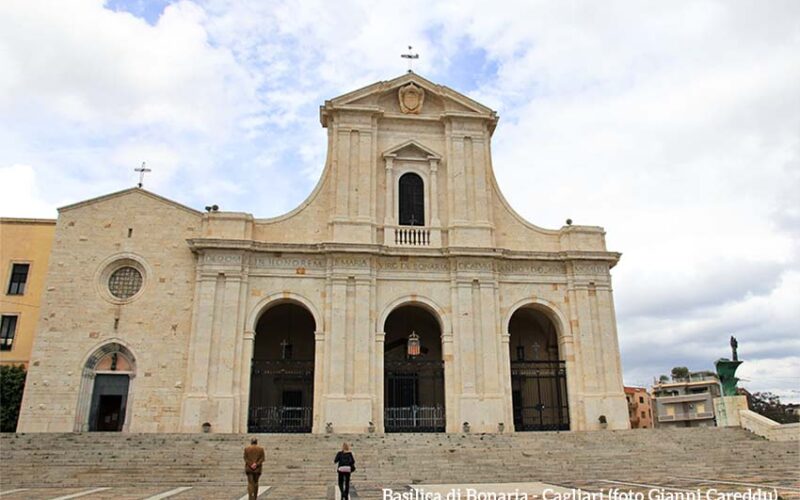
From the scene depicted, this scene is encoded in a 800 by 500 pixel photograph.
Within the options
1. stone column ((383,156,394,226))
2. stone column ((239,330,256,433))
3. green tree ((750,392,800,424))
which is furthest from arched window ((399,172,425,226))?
green tree ((750,392,800,424))

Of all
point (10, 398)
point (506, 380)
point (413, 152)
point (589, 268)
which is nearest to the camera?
point (10, 398)

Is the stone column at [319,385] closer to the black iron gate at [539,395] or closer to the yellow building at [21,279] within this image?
the black iron gate at [539,395]

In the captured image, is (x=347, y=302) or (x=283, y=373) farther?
(x=283, y=373)

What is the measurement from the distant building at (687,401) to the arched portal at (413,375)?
46078 mm

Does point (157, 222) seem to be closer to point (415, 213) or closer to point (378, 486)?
point (415, 213)

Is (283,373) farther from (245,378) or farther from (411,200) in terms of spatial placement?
(411,200)

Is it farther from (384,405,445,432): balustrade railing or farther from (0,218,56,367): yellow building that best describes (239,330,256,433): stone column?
(0,218,56,367): yellow building

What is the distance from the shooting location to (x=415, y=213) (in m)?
26.7

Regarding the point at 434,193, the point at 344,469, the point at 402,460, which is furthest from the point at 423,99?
the point at 344,469

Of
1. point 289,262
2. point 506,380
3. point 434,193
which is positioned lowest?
point 506,380

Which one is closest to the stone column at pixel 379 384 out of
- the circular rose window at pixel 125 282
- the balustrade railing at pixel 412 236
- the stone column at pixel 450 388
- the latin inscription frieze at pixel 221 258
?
the stone column at pixel 450 388

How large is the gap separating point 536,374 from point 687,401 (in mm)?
46079

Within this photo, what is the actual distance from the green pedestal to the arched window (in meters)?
12.7

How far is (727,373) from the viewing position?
23.5 meters
